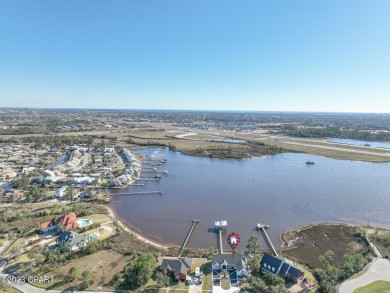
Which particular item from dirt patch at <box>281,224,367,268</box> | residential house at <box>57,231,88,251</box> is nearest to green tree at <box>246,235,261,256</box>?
dirt patch at <box>281,224,367,268</box>

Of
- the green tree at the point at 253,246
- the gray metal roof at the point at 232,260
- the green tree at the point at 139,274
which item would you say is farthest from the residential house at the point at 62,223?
the green tree at the point at 253,246

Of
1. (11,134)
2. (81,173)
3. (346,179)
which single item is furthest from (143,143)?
(346,179)

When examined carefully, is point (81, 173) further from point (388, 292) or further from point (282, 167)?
point (388, 292)

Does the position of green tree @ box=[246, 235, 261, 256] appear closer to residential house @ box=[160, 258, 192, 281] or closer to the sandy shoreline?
residential house @ box=[160, 258, 192, 281]

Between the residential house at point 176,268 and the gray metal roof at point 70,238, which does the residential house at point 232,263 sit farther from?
the gray metal roof at point 70,238

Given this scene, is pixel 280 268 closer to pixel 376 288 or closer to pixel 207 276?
pixel 207 276
